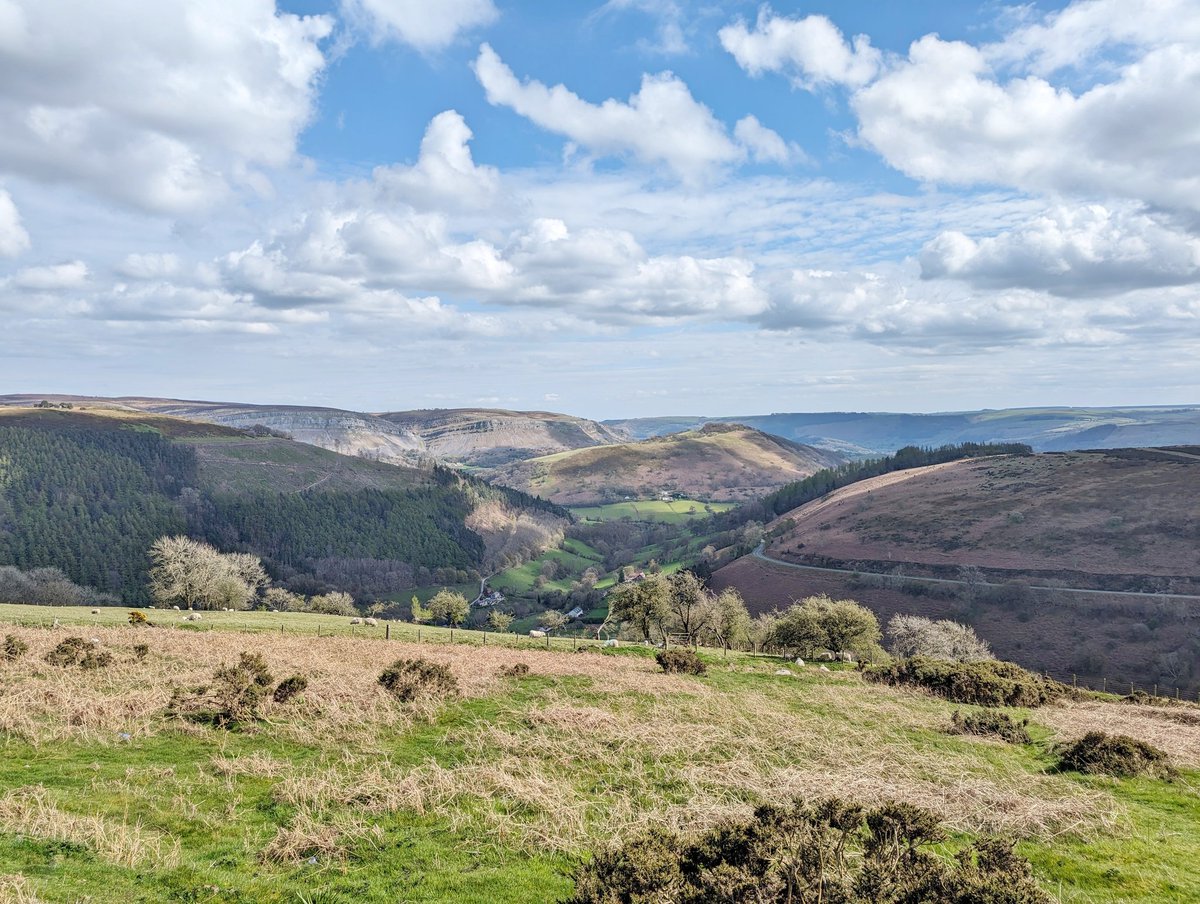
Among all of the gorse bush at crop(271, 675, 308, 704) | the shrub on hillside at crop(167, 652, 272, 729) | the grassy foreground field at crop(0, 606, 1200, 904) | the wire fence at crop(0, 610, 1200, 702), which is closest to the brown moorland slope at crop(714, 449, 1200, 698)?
the wire fence at crop(0, 610, 1200, 702)

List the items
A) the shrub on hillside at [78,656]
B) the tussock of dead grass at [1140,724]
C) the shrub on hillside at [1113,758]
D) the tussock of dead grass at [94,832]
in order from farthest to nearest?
the shrub on hillside at [78,656] < the tussock of dead grass at [1140,724] < the shrub on hillside at [1113,758] < the tussock of dead grass at [94,832]

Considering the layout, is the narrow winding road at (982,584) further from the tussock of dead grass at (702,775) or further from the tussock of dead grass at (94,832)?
the tussock of dead grass at (94,832)

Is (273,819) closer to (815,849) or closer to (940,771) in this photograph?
(815,849)

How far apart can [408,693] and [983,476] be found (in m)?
180

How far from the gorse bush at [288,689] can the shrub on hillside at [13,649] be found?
13102 mm

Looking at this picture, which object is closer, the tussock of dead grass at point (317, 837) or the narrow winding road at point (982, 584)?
the tussock of dead grass at point (317, 837)

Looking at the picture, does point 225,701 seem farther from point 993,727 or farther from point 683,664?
point 993,727

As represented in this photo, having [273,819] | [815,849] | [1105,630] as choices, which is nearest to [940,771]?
[815,849]

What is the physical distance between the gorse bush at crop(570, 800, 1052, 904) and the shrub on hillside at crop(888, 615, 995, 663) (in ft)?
231

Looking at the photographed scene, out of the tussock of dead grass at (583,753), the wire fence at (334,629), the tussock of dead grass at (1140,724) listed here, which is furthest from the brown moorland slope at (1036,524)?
the tussock of dead grass at (583,753)

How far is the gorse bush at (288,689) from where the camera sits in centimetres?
2325

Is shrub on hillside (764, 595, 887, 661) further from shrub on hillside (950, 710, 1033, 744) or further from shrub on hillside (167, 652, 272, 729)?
shrub on hillside (167, 652, 272, 729)

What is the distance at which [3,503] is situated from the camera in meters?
174

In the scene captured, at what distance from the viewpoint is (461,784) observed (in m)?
16.7
